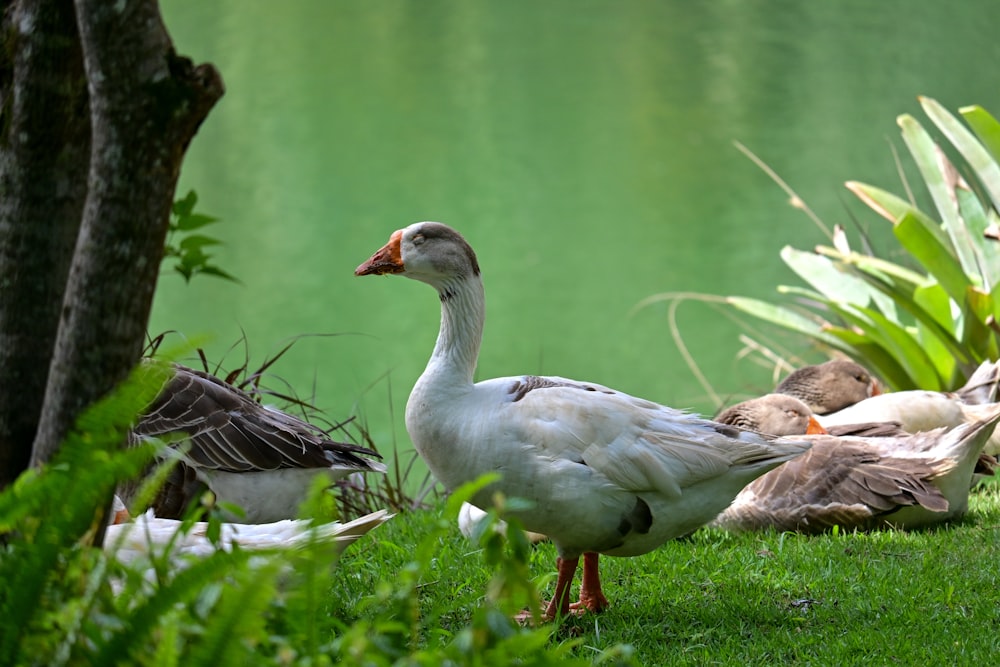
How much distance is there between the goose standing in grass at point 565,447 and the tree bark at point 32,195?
1.36 metres

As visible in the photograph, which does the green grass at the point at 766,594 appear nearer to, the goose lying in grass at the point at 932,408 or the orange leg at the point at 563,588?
the orange leg at the point at 563,588

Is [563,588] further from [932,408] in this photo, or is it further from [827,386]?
[827,386]

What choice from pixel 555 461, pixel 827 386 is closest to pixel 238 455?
pixel 555 461

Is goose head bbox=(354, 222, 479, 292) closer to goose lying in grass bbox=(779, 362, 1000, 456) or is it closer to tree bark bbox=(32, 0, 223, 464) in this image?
tree bark bbox=(32, 0, 223, 464)

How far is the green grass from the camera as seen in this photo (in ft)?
11.6

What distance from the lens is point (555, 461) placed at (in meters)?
3.79

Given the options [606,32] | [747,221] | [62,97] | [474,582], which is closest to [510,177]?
[747,221]

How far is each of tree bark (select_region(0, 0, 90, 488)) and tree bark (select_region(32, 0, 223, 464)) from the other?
0.41 m

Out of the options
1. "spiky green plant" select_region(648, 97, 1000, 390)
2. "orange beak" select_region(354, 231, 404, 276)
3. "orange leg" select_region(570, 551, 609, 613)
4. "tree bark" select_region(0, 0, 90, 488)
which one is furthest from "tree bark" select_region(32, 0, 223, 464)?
"spiky green plant" select_region(648, 97, 1000, 390)

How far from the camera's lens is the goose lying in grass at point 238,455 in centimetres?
457

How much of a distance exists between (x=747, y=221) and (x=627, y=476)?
38.7 ft

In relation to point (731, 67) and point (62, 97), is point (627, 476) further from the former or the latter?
point (731, 67)

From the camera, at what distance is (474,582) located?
4219mm

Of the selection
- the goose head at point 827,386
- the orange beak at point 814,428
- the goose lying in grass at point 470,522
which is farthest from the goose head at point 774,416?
the goose lying in grass at point 470,522
